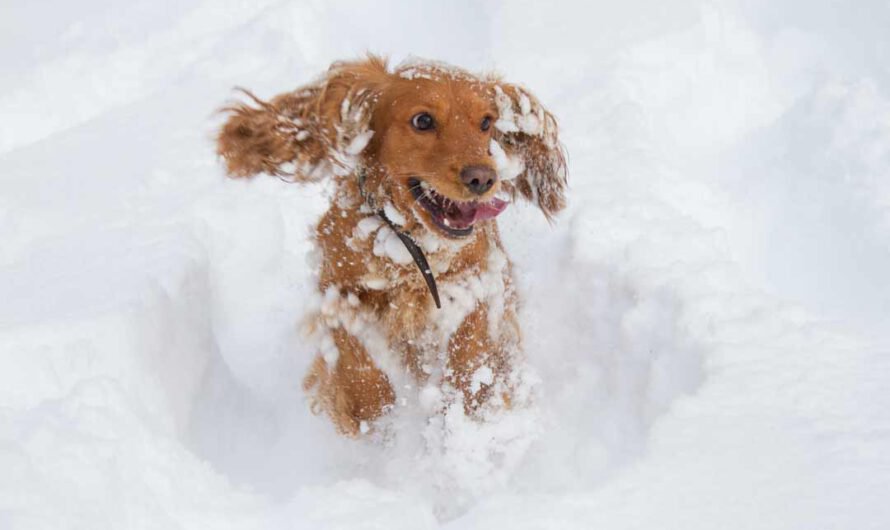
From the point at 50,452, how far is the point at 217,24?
12.5ft

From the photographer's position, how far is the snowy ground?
1.76 metres

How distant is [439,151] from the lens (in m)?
2.12

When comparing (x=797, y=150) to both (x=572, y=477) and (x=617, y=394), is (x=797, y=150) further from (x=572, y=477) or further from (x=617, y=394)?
(x=572, y=477)

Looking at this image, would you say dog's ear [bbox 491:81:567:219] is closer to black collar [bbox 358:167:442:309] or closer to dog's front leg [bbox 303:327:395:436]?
black collar [bbox 358:167:442:309]

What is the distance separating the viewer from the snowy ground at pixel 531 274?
176cm

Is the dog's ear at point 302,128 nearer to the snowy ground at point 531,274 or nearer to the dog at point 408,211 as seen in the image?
the dog at point 408,211

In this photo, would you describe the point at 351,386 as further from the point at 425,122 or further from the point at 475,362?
the point at 425,122

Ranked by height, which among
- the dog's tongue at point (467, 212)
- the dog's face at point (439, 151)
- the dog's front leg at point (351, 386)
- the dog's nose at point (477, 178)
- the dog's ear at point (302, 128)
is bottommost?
the dog's front leg at point (351, 386)

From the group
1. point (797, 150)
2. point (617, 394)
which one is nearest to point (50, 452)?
point (617, 394)

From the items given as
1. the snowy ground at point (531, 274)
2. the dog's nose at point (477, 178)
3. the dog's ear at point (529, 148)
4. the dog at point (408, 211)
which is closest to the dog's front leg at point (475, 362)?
the dog at point (408, 211)

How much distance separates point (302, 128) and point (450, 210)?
56 centimetres

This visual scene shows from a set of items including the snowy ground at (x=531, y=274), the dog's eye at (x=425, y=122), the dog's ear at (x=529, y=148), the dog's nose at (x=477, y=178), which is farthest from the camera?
the dog's ear at (x=529, y=148)

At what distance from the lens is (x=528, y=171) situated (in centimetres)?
268

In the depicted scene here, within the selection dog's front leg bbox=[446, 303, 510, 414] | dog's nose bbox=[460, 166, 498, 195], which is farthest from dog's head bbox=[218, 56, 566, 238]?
dog's front leg bbox=[446, 303, 510, 414]
